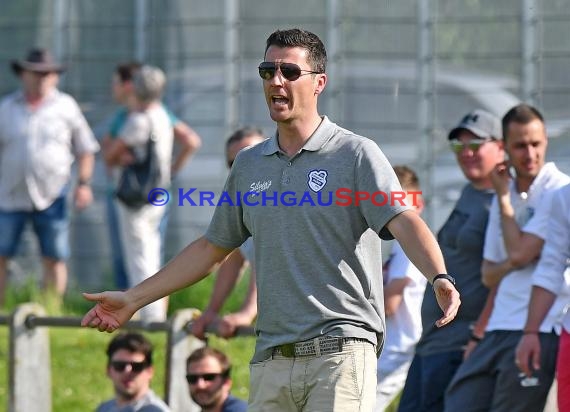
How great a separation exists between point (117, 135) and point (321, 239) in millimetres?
6521

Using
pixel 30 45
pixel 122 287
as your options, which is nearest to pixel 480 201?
pixel 122 287

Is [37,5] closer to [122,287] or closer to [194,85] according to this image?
[194,85]

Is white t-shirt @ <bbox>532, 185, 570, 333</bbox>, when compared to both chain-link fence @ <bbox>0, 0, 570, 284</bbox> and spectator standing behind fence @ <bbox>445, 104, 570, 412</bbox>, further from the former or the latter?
chain-link fence @ <bbox>0, 0, 570, 284</bbox>

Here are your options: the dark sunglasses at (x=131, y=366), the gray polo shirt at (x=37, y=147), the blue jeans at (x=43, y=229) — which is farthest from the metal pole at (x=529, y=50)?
the dark sunglasses at (x=131, y=366)

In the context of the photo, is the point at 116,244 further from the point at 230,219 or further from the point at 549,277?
the point at 230,219

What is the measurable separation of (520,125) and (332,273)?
1.99m

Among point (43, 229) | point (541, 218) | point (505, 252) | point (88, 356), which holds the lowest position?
point (88, 356)

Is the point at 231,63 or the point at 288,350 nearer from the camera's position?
the point at 288,350

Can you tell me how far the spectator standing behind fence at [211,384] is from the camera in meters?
7.95

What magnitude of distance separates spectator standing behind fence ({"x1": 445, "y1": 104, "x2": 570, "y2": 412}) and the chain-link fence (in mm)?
4124

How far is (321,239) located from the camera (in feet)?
19.0

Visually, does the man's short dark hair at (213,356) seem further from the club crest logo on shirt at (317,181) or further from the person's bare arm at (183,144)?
the person's bare arm at (183,144)

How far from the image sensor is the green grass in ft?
34.4

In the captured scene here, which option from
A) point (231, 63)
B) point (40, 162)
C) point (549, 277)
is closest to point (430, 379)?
point (549, 277)
